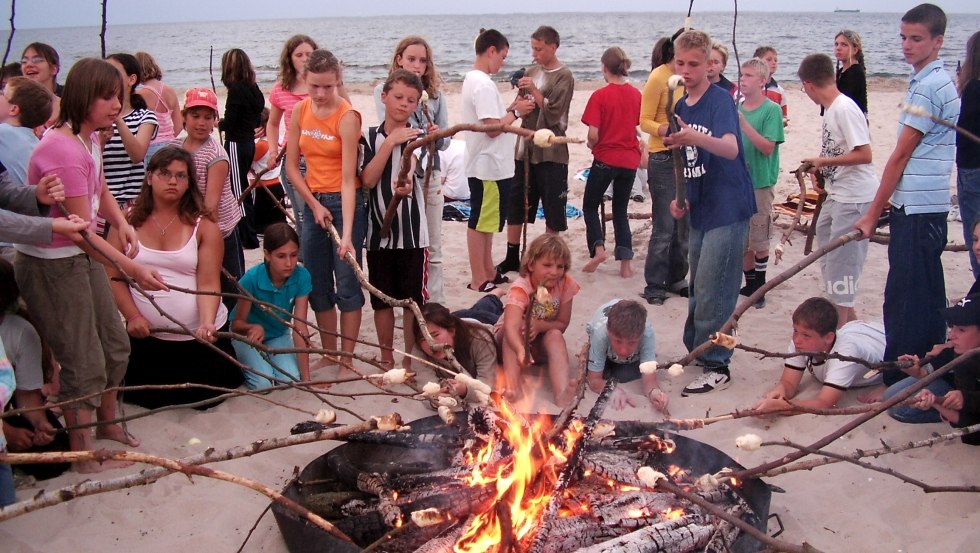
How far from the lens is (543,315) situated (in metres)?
4.75

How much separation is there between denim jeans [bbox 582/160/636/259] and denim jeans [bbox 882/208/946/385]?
2.59m

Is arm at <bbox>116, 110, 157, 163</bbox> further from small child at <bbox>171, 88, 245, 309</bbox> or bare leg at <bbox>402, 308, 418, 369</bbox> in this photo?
bare leg at <bbox>402, 308, 418, 369</bbox>

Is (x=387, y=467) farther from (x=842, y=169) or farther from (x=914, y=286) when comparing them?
(x=842, y=169)

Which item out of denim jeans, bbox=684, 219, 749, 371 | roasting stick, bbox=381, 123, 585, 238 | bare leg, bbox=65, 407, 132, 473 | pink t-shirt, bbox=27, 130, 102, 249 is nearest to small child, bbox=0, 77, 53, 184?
pink t-shirt, bbox=27, 130, 102, 249

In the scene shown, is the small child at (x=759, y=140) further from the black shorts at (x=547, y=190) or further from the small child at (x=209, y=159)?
the small child at (x=209, y=159)

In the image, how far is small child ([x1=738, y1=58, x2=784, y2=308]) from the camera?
5777 millimetres

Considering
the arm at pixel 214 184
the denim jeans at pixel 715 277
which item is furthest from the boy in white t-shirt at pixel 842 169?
the arm at pixel 214 184

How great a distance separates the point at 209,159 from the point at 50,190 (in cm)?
166

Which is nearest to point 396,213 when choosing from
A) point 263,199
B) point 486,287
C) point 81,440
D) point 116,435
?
point 486,287

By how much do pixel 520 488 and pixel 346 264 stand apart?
7.51 ft

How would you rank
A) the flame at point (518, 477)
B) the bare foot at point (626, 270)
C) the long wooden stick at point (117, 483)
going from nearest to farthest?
the long wooden stick at point (117, 483)
the flame at point (518, 477)
the bare foot at point (626, 270)

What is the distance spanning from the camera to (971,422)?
367cm

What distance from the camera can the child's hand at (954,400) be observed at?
3660 mm

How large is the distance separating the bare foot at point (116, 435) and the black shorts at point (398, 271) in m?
1.60
